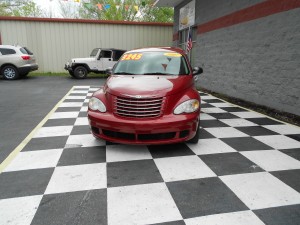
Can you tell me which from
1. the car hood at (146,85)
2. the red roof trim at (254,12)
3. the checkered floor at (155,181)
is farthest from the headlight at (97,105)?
the red roof trim at (254,12)

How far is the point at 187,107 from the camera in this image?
3613 mm

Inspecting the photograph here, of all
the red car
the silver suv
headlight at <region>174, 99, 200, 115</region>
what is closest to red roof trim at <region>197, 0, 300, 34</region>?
the red car

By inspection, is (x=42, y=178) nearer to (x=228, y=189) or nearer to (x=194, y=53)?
(x=228, y=189)

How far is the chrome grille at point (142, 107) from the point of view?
136 inches

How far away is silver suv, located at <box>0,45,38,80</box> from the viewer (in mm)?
12102

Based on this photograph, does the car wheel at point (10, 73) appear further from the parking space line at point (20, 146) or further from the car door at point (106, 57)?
the parking space line at point (20, 146)

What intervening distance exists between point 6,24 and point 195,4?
37.0 ft

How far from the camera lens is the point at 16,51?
12.2 m

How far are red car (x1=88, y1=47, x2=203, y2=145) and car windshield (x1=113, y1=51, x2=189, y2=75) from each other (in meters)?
0.37

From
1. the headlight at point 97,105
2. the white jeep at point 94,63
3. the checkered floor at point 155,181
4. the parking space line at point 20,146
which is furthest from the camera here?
the white jeep at point 94,63

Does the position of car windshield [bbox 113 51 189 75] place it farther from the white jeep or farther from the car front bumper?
the white jeep

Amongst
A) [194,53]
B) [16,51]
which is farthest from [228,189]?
[16,51]

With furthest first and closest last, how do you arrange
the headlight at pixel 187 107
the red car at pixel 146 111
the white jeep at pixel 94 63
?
the white jeep at pixel 94 63 → the headlight at pixel 187 107 → the red car at pixel 146 111

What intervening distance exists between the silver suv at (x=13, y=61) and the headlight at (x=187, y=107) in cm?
1120
